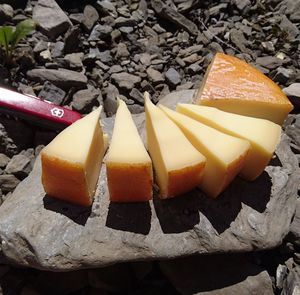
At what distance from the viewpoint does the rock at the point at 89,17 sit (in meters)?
2.93

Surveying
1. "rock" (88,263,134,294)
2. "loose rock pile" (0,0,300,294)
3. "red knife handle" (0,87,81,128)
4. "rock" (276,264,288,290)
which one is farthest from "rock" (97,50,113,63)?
"rock" (276,264,288,290)

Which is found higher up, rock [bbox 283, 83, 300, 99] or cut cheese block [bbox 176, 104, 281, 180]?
cut cheese block [bbox 176, 104, 281, 180]

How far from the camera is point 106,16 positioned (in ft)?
9.93

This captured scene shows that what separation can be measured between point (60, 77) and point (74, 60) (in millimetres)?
174

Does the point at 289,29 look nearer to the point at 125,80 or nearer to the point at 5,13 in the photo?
the point at 125,80

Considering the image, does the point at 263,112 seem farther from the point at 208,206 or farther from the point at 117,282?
the point at 117,282

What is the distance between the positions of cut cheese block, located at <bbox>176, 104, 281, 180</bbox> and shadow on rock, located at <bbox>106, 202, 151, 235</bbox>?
17.2 inches

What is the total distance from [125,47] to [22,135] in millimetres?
874

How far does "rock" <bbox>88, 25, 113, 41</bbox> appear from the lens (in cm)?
291

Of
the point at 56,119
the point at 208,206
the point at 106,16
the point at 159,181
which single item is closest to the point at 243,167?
the point at 208,206

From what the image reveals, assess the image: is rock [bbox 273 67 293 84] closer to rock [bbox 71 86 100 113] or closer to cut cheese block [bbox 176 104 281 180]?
cut cheese block [bbox 176 104 281 180]

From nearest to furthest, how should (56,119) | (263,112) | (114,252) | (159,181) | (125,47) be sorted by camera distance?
(114,252) < (159,181) < (263,112) < (56,119) < (125,47)

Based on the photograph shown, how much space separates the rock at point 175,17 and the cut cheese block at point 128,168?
4.37 ft

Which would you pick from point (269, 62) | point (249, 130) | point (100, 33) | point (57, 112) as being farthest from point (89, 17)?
point (249, 130)
